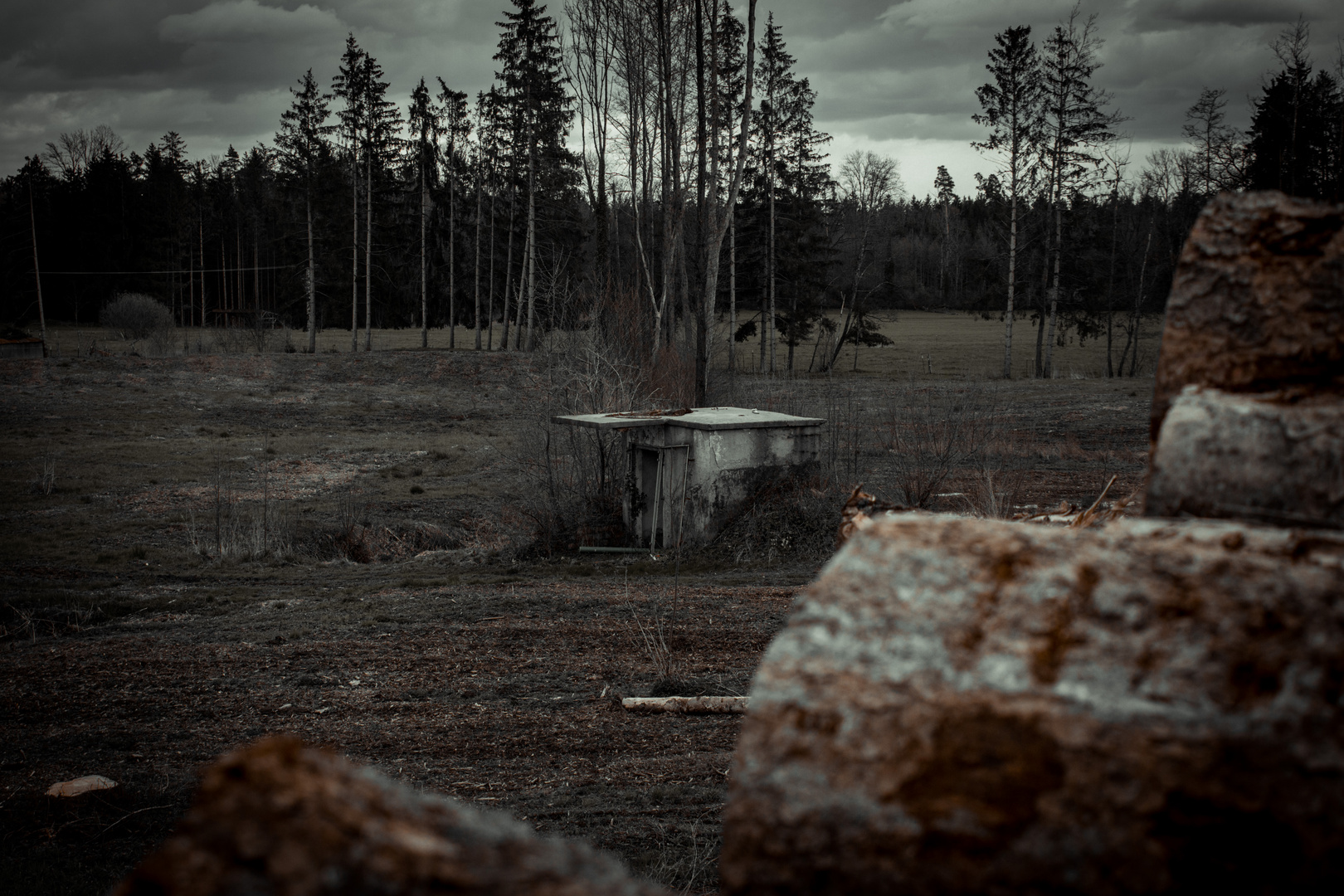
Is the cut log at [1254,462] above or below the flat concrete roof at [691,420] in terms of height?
above

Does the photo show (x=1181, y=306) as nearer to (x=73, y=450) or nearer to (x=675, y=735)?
(x=675, y=735)

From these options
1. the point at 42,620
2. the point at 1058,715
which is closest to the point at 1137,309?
the point at 42,620

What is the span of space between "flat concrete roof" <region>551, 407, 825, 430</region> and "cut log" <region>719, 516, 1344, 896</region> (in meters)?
11.3

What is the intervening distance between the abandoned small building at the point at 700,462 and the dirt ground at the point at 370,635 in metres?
0.73

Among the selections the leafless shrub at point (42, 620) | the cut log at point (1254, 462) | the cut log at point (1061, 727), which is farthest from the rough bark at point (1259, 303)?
the leafless shrub at point (42, 620)

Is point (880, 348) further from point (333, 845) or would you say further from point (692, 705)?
point (333, 845)

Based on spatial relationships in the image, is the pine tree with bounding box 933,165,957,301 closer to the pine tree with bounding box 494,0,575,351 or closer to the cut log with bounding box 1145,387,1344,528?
the pine tree with bounding box 494,0,575,351

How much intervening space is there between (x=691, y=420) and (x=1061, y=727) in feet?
40.2

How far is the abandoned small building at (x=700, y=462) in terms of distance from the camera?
13234mm

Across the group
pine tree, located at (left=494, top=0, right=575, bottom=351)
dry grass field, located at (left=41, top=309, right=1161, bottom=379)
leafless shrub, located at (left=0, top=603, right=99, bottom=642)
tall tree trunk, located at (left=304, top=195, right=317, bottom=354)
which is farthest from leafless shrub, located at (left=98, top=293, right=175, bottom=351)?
leafless shrub, located at (left=0, top=603, right=99, bottom=642)

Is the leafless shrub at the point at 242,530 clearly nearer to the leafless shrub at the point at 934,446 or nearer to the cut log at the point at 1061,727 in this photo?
the leafless shrub at the point at 934,446

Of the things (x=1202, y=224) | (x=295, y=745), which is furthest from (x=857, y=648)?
(x=1202, y=224)

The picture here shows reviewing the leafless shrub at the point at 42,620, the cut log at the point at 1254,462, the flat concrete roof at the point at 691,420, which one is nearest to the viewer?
the cut log at the point at 1254,462

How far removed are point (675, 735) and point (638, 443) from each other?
731 cm
